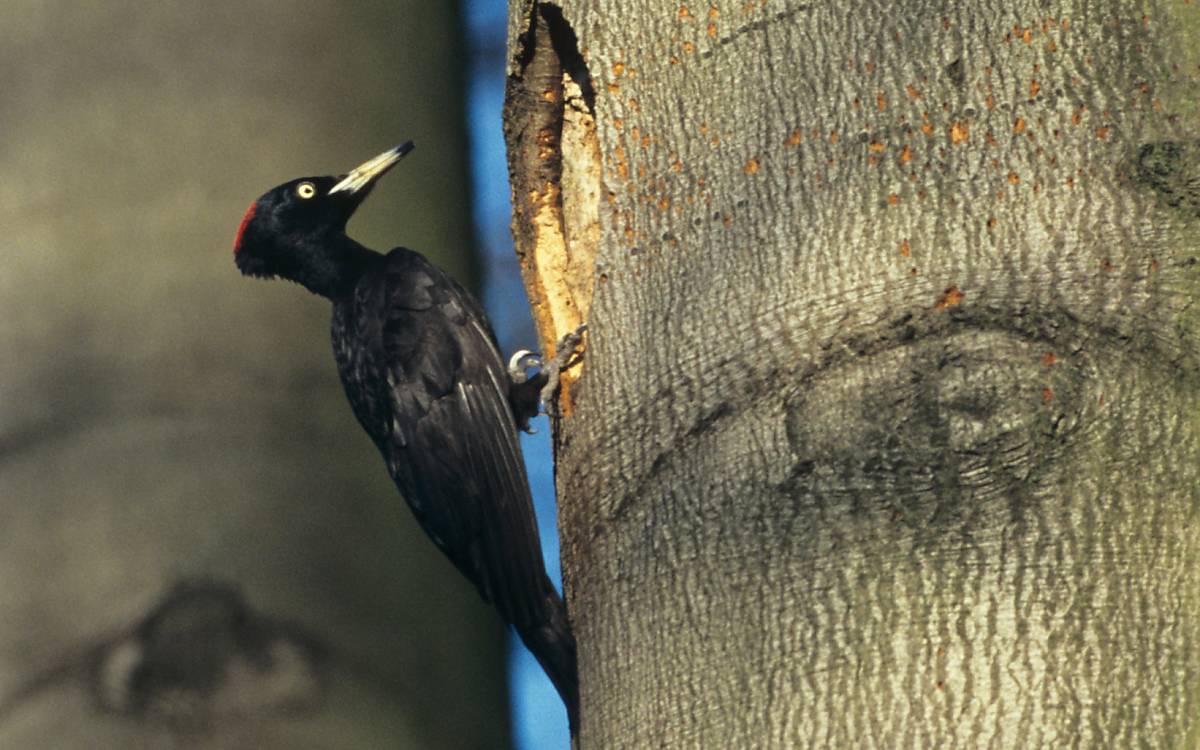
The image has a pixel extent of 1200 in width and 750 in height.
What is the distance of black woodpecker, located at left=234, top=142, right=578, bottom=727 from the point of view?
3.31m

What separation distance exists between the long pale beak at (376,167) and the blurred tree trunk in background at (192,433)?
35 millimetres

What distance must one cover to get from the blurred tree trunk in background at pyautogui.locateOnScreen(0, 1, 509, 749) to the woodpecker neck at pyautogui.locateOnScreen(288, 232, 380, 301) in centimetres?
67

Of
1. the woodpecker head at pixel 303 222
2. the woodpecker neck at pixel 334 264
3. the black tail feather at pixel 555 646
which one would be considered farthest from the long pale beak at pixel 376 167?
the black tail feather at pixel 555 646

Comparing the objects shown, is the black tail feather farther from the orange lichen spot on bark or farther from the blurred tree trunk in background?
the orange lichen spot on bark

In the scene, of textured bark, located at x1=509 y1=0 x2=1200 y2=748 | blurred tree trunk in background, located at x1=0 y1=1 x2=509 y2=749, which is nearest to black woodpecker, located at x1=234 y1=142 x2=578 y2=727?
blurred tree trunk in background, located at x1=0 y1=1 x2=509 y2=749

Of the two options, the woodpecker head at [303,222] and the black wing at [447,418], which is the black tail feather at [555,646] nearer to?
the black wing at [447,418]

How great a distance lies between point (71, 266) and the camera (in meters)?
3.01

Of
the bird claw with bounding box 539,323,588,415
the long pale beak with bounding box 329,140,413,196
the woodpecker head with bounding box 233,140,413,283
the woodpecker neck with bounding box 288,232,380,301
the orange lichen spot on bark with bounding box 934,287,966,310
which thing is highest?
the long pale beak with bounding box 329,140,413,196

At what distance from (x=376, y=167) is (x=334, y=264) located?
0.88 m

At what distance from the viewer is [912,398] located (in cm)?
170

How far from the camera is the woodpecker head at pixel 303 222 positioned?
10.7ft

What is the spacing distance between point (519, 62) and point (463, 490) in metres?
1.26

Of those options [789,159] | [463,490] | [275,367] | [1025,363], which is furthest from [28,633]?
[1025,363]

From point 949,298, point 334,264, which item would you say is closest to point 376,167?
point 334,264
